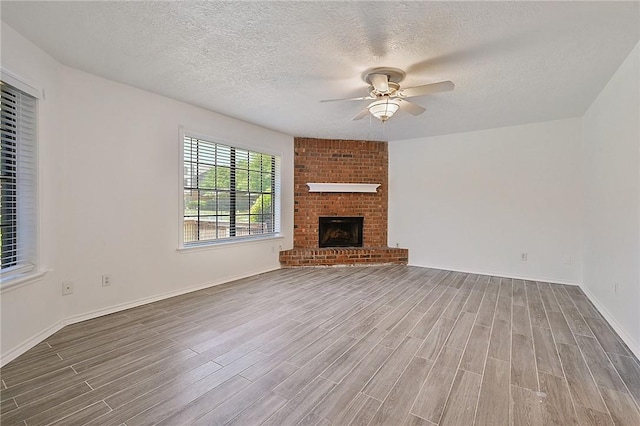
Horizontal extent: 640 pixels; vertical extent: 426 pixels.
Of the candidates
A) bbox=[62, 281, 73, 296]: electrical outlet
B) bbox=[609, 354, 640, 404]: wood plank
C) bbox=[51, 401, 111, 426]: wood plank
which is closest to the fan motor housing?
bbox=[609, 354, 640, 404]: wood plank

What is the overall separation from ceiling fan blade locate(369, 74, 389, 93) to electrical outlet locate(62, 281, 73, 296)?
342 centimetres

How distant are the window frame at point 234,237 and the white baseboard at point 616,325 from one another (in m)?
4.31

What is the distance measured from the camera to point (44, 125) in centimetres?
248

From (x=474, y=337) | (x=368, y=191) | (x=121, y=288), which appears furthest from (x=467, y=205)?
(x=121, y=288)

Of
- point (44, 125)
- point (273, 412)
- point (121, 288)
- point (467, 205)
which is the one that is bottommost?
point (273, 412)

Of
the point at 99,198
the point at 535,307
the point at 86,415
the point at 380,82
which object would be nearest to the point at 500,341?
the point at 535,307

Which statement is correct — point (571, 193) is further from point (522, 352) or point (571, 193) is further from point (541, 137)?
point (522, 352)

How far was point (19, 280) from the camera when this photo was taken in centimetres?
221

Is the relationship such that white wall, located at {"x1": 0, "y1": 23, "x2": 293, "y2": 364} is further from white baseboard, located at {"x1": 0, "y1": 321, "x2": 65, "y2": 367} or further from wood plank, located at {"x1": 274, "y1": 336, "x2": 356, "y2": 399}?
wood plank, located at {"x1": 274, "y1": 336, "x2": 356, "y2": 399}

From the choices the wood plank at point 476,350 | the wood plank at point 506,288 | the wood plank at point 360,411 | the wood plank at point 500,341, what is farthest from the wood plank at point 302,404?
the wood plank at point 506,288

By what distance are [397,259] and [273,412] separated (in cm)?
435

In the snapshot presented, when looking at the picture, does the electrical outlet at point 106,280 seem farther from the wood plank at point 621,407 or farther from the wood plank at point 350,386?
the wood plank at point 621,407

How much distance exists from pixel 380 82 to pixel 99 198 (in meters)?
2.98

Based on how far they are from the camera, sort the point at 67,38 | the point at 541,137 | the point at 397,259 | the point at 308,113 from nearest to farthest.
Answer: the point at 67,38 → the point at 308,113 → the point at 541,137 → the point at 397,259
